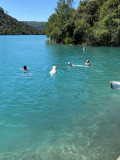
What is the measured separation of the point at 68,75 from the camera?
21.5 m

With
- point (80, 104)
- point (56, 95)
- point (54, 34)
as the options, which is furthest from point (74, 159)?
point (54, 34)

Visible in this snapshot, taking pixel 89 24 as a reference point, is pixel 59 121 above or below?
below

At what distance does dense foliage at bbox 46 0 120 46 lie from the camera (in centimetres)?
5662

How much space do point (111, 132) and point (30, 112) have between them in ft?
16.9

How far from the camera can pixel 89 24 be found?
67562 mm

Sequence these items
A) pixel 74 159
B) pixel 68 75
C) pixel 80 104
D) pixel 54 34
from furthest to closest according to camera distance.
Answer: pixel 54 34, pixel 68 75, pixel 80 104, pixel 74 159

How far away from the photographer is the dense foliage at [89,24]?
2229 inches

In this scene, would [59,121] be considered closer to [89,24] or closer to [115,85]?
[115,85]

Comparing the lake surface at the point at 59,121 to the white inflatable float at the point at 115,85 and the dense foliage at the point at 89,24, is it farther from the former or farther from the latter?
the dense foliage at the point at 89,24

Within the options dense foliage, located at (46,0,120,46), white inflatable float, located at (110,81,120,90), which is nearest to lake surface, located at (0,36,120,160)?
white inflatable float, located at (110,81,120,90)

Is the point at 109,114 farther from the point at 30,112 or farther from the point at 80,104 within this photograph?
the point at 30,112

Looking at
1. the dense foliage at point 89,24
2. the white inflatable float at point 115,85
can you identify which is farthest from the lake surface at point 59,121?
the dense foliage at point 89,24

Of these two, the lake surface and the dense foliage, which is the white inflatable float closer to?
the lake surface

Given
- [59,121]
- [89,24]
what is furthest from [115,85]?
[89,24]
